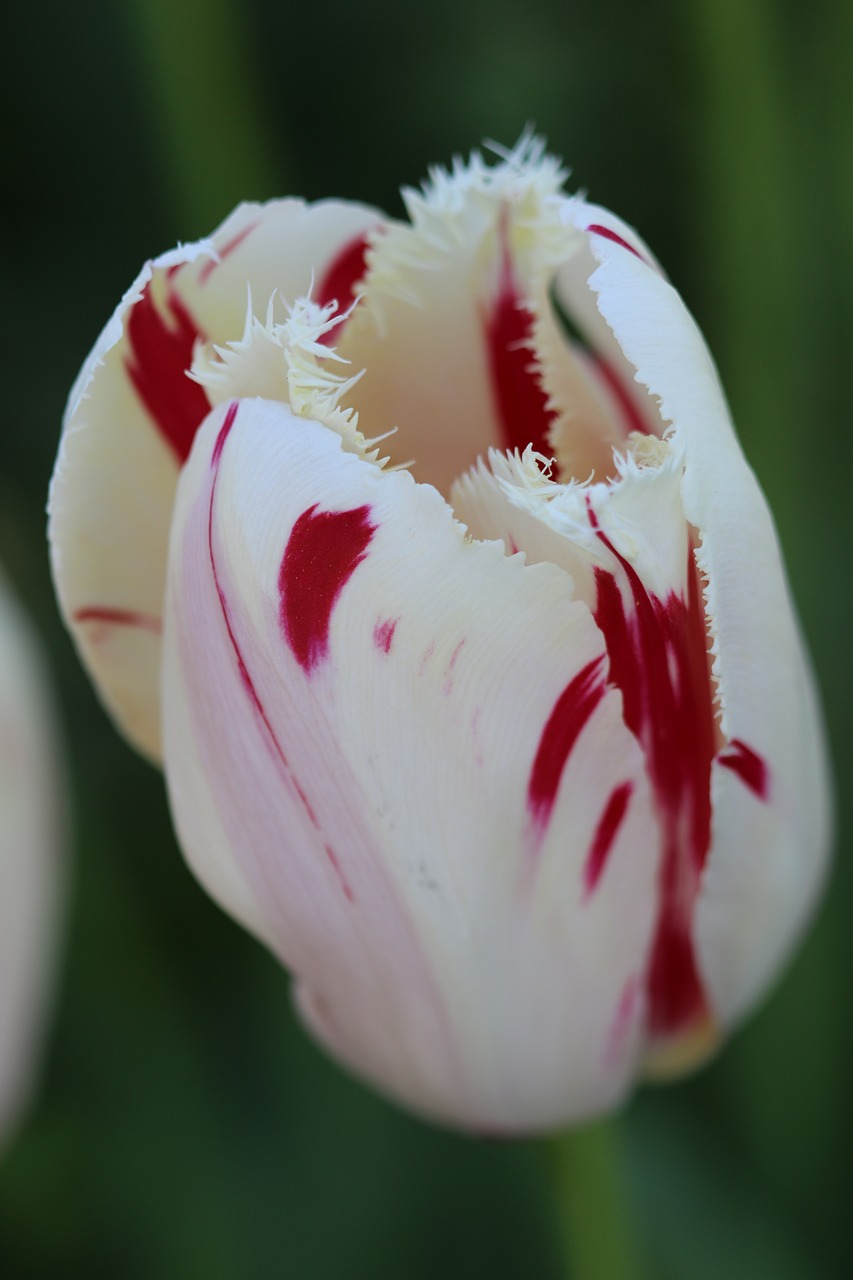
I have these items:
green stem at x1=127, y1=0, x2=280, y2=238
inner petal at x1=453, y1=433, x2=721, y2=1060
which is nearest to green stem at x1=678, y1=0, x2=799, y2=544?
green stem at x1=127, y1=0, x2=280, y2=238

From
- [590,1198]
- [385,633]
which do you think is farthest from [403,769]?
[590,1198]

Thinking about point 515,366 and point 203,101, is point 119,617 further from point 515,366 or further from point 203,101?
point 203,101

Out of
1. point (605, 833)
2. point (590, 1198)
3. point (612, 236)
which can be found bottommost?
point (590, 1198)

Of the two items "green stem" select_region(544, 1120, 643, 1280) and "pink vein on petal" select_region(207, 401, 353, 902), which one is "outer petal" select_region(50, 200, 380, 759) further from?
"green stem" select_region(544, 1120, 643, 1280)

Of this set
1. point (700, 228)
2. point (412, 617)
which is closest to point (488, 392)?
point (412, 617)

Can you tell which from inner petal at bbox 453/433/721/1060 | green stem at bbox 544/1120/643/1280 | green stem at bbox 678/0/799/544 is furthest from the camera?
green stem at bbox 678/0/799/544

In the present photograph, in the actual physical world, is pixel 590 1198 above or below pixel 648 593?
below

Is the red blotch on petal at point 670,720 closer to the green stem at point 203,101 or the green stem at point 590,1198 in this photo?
the green stem at point 590,1198

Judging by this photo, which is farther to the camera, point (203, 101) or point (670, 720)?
point (203, 101)
